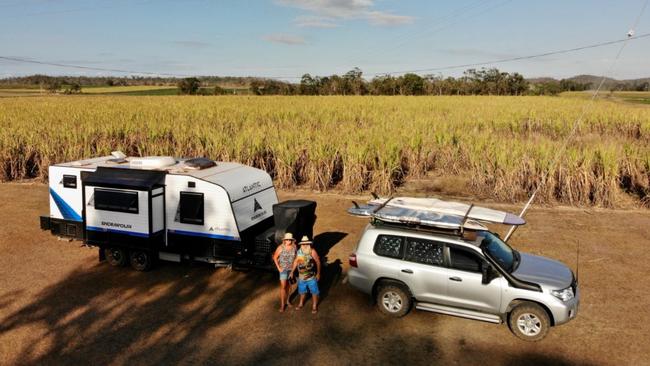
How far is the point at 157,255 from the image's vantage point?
1093cm

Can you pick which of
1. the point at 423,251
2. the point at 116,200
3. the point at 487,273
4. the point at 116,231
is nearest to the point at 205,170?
the point at 116,200

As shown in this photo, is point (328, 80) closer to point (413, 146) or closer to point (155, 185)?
point (413, 146)

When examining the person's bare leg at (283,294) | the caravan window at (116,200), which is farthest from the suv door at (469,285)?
the caravan window at (116,200)

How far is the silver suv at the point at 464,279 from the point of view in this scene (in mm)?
7781

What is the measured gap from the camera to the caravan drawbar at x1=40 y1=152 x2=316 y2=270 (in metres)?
10.4

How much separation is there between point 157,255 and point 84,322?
105 inches

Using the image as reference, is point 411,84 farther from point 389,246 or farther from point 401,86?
point 389,246

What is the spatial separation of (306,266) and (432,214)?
97.3 inches

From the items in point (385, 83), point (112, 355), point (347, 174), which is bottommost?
point (112, 355)

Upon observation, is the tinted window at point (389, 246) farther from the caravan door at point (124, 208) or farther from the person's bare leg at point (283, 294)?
the caravan door at point (124, 208)

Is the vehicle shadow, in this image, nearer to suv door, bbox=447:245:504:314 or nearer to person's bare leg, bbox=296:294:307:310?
person's bare leg, bbox=296:294:307:310

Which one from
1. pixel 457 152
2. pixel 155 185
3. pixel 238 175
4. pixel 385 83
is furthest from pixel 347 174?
pixel 385 83

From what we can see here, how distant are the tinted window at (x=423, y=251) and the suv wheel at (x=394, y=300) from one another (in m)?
0.61

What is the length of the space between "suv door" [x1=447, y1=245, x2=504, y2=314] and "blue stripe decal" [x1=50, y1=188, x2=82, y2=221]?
28.8 feet
